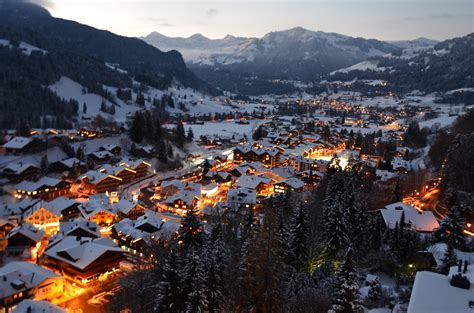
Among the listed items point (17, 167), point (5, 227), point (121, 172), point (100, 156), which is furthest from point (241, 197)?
point (17, 167)

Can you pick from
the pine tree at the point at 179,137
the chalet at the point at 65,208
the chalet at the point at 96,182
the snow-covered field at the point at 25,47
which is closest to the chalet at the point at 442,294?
the chalet at the point at 65,208

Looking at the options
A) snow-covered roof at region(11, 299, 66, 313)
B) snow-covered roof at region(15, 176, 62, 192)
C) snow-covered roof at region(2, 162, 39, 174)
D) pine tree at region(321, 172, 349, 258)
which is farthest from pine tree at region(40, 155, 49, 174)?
pine tree at region(321, 172, 349, 258)

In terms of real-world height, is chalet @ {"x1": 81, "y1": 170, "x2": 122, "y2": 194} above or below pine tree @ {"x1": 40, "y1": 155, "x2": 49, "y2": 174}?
below

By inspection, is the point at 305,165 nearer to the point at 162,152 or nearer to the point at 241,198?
the point at 241,198

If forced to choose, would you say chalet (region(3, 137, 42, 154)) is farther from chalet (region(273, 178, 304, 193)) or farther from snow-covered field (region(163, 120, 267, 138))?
snow-covered field (region(163, 120, 267, 138))

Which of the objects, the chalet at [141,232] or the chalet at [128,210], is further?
the chalet at [128,210]

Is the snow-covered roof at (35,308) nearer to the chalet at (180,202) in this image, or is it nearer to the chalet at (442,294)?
the chalet at (442,294)
